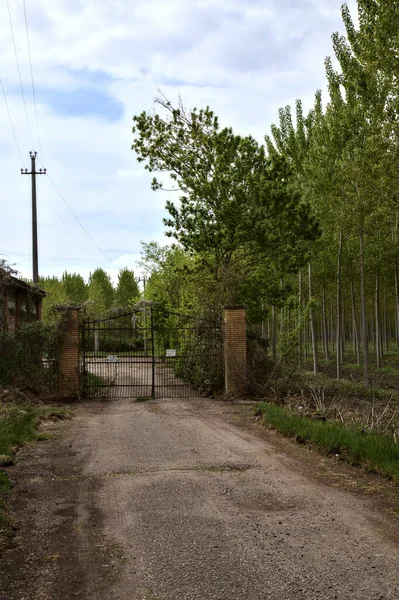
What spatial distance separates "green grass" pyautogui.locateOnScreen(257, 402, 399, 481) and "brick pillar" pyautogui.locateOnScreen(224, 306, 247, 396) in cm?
545

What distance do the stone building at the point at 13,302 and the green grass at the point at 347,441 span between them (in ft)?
32.3

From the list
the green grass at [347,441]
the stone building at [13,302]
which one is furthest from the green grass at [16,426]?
the stone building at [13,302]

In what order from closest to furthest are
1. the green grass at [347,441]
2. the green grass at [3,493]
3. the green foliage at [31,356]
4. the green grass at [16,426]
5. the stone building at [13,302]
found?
the green grass at [3,493], the green grass at [347,441], the green grass at [16,426], the green foliage at [31,356], the stone building at [13,302]

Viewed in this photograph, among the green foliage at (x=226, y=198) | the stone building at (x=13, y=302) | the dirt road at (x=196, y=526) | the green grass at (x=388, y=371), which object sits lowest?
the green grass at (x=388, y=371)

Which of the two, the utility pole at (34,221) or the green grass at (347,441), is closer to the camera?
the green grass at (347,441)

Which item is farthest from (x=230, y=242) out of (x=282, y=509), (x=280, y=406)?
(x=282, y=509)

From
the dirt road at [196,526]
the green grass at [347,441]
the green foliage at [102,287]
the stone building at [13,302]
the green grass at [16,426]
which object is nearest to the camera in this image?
the dirt road at [196,526]

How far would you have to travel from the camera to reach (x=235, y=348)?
17297 mm

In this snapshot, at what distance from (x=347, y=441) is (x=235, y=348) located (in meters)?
8.58

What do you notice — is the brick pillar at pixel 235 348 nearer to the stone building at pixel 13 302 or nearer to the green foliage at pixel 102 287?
the stone building at pixel 13 302

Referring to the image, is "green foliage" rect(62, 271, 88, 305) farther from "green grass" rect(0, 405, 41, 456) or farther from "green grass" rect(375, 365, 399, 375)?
"green grass" rect(0, 405, 41, 456)

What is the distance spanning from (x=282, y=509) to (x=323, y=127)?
845 inches

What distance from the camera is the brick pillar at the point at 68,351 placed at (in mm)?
16859

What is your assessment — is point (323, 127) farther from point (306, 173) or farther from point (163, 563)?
point (163, 563)
